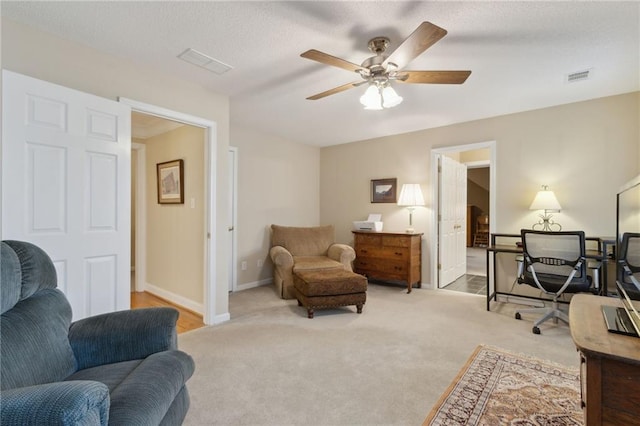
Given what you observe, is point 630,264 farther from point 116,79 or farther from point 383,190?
point 383,190

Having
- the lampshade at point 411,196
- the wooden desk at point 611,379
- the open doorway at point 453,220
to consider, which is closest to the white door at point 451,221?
the open doorway at point 453,220

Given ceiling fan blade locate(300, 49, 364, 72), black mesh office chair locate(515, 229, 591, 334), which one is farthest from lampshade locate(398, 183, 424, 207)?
ceiling fan blade locate(300, 49, 364, 72)

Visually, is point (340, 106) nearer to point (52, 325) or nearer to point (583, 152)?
point (583, 152)

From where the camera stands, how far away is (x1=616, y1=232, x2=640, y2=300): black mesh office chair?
1.07 meters

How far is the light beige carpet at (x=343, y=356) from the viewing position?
1.65m

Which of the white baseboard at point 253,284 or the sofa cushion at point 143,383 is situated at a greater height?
the sofa cushion at point 143,383

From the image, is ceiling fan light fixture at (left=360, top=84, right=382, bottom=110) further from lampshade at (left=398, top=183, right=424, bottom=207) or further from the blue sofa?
lampshade at (left=398, top=183, right=424, bottom=207)

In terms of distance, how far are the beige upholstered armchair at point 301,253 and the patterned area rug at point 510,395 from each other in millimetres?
2015

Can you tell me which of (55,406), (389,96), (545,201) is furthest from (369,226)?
(55,406)

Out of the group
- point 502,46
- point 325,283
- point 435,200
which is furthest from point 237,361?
point 435,200

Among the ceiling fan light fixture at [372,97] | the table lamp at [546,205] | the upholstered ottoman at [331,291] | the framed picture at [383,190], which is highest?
the ceiling fan light fixture at [372,97]

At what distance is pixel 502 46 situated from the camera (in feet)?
6.93

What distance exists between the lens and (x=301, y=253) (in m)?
4.31

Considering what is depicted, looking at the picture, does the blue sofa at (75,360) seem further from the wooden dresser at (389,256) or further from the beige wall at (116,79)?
the wooden dresser at (389,256)
